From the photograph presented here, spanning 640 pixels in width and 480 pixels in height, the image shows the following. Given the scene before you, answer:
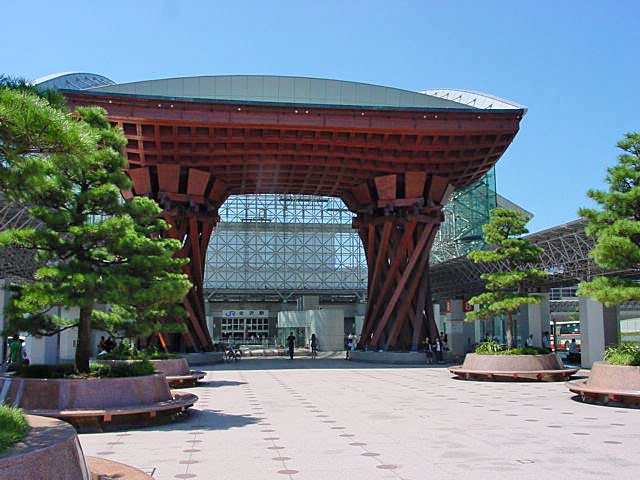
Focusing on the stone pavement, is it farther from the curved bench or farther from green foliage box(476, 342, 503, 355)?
green foliage box(476, 342, 503, 355)

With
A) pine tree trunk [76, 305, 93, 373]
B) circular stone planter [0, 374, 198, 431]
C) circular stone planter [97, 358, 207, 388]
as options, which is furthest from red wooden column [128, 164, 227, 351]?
circular stone planter [0, 374, 198, 431]

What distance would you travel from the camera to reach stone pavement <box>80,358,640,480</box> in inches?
260

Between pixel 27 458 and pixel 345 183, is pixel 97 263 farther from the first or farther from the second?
pixel 345 183

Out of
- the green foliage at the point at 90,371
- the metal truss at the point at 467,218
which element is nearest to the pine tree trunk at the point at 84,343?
the green foliage at the point at 90,371

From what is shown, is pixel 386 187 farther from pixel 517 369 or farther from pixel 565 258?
pixel 517 369

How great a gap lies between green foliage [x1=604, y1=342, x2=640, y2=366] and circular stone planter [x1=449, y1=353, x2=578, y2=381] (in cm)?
446

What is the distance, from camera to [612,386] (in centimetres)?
1188

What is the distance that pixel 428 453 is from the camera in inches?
293

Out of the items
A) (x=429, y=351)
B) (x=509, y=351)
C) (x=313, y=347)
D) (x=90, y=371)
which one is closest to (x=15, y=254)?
(x=313, y=347)

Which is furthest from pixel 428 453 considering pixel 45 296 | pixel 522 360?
pixel 522 360

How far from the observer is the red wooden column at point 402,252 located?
26.4 meters

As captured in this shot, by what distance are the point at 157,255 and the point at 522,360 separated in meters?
11.1

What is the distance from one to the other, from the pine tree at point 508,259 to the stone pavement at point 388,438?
4569 millimetres

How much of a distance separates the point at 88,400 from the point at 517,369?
479 inches
